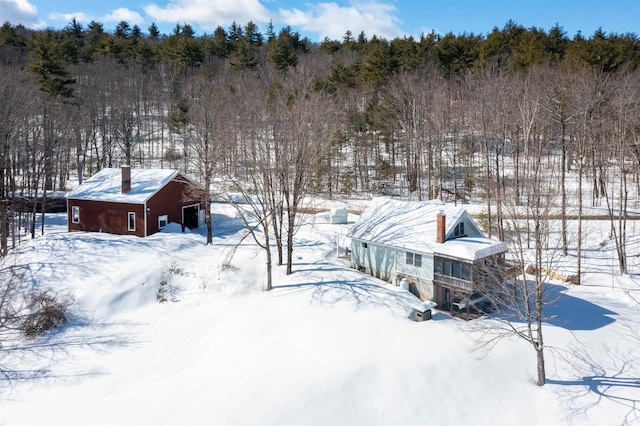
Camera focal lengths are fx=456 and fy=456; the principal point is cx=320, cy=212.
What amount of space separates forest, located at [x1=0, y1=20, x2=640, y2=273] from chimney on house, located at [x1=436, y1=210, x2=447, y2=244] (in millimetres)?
2865

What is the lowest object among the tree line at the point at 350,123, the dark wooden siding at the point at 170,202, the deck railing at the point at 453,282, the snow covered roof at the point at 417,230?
the deck railing at the point at 453,282

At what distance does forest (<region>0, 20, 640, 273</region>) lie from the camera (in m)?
29.9

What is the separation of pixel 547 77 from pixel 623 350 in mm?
30112

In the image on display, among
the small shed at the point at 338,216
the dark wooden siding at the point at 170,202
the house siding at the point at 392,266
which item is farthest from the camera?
the small shed at the point at 338,216

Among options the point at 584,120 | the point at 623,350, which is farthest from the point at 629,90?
the point at 623,350

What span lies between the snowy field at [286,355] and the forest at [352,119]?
4.82 m

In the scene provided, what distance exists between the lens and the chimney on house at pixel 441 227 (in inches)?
909

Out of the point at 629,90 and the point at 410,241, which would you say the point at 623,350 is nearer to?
the point at 410,241

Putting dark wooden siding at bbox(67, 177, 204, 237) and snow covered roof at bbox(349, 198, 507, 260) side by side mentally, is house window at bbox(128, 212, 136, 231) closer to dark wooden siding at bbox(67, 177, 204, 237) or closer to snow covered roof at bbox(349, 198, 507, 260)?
dark wooden siding at bbox(67, 177, 204, 237)

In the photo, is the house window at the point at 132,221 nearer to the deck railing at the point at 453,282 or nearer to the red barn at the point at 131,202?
the red barn at the point at 131,202

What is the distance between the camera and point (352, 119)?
5169cm

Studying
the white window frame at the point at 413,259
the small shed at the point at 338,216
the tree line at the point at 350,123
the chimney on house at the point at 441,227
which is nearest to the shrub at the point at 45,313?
the tree line at the point at 350,123

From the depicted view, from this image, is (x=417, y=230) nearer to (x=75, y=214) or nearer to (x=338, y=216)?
(x=338, y=216)

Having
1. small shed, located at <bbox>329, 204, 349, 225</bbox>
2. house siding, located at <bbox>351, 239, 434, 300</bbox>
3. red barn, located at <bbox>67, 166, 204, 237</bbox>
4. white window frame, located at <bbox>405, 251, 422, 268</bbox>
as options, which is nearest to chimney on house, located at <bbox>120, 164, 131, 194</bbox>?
red barn, located at <bbox>67, 166, 204, 237</bbox>
